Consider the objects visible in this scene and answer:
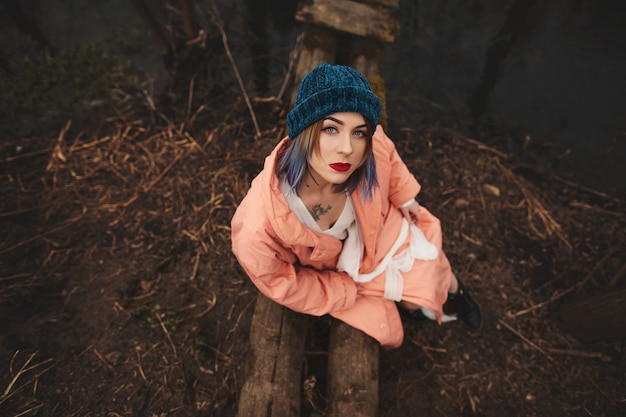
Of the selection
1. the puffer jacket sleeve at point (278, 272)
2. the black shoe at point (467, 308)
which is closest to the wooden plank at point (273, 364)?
the puffer jacket sleeve at point (278, 272)

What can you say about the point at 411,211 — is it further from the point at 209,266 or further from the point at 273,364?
the point at 209,266

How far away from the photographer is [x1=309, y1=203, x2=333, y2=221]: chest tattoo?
1.85 metres

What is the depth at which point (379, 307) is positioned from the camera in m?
2.15

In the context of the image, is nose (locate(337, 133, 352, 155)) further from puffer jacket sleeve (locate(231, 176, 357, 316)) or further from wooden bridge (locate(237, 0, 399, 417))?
wooden bridge (locate(237, 0, 399, 417))

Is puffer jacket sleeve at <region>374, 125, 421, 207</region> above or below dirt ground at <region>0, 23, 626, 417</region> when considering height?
above

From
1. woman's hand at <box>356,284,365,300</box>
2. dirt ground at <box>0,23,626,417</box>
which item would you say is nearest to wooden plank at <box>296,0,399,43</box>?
dirt ground at <box>0,23,626,417</box>

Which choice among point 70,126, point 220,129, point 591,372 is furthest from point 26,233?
point 591,372

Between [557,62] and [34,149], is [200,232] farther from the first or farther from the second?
[557,62]

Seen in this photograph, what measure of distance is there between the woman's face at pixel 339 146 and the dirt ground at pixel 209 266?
1.47 meters

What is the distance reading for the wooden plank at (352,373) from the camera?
186 cm

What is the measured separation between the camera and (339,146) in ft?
4.99

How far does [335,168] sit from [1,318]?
9.27ft

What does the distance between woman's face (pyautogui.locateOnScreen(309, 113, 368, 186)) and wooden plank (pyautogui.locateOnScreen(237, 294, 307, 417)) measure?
3.19 ft

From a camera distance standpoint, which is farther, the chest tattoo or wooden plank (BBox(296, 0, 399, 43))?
wooden plank (BBox(296, 0, 399, 43))
